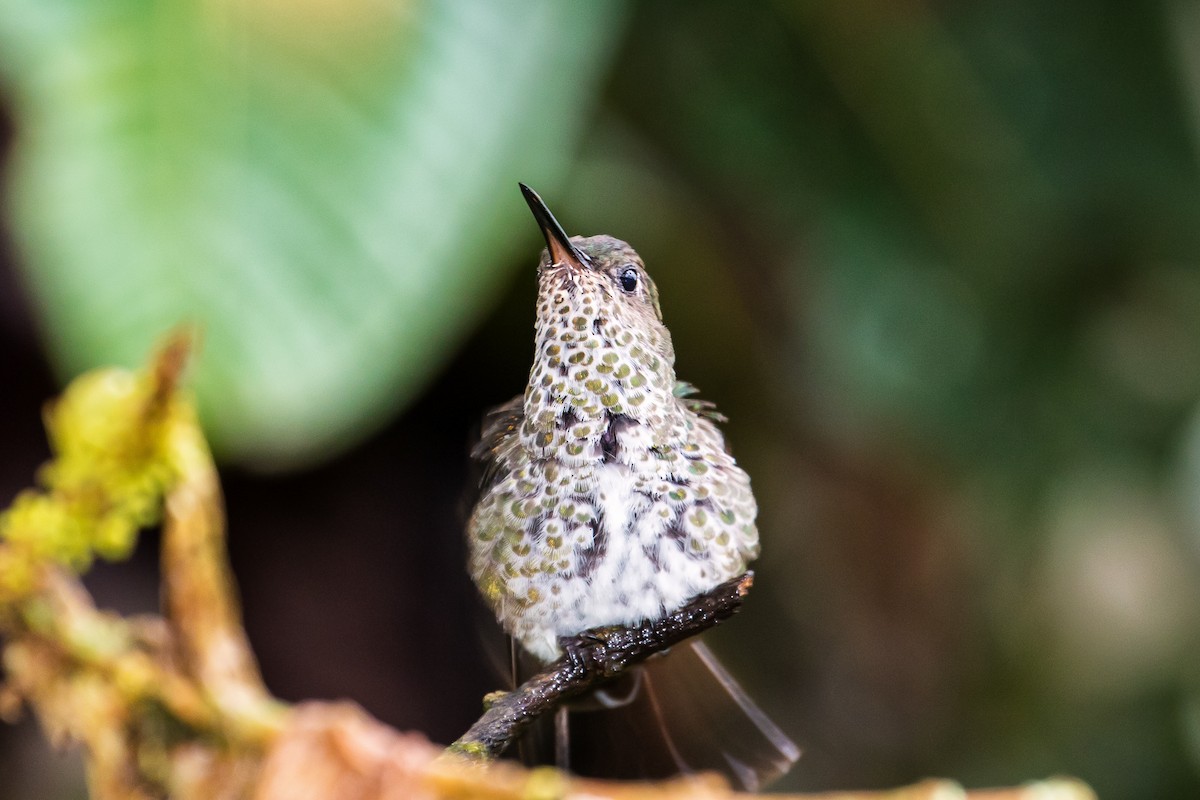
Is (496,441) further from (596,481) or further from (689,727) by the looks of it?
(689,727)

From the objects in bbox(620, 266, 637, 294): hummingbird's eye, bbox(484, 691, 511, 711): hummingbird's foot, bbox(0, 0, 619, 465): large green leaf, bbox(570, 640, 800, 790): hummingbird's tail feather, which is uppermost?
bbox(0, 0, 619, 465): large green leaf

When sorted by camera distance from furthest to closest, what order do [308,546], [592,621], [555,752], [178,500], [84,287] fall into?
[308,546]
[84,287]
[178,500]
[555,752]
[592,621]

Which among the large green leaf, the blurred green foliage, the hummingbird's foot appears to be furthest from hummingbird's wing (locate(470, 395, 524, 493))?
the blurred green foliage

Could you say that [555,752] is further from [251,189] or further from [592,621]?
[251,189]

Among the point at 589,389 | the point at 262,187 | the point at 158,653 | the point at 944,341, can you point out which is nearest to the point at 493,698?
the point at 589,389

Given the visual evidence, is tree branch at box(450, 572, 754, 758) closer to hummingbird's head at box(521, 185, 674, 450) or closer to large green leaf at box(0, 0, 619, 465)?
hummingbird's head at box(521, 185, 674, 450)

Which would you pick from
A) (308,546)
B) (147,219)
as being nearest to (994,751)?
(308,546)
